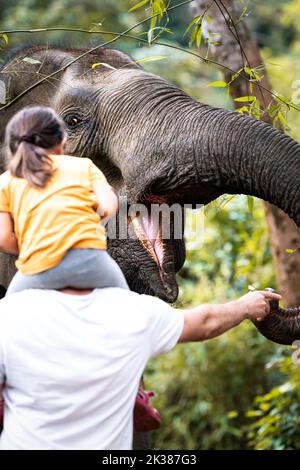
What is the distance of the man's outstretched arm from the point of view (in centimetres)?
341

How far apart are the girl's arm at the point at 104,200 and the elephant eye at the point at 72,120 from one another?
4.85ft

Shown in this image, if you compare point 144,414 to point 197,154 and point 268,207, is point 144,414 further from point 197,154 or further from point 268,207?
point 268,207

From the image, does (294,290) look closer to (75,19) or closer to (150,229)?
(150,229)

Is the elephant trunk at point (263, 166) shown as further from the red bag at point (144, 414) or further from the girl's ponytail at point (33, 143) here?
the girl's ponytail at point (33, 143)

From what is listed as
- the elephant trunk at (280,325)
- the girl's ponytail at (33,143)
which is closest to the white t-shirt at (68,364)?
the girl's ponytail at (33,143)

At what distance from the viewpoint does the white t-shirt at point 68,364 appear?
3.19 m

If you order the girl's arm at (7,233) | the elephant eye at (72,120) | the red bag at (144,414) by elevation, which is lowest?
the red bag at (144,414)

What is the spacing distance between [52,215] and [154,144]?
1.20 m

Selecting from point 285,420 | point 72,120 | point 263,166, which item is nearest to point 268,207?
point 285,420

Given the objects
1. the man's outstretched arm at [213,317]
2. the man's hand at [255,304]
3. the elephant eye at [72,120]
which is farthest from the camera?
the elephant eye at [72,120]

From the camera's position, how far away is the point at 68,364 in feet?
10.5

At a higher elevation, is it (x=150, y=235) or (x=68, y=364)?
(x=150, y=235)

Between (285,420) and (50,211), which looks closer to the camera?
(50,211)

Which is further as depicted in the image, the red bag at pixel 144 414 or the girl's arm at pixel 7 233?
the red bag at pixel 144 414
